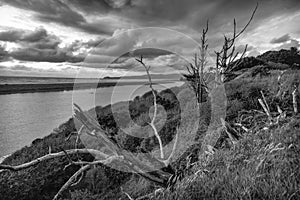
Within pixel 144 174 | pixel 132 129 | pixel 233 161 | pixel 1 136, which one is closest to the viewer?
pixel 233 161

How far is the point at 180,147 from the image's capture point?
768 centimetres

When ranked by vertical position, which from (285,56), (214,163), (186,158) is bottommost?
Answer: (186,158)

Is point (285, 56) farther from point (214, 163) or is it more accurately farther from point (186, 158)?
point (214, 163)

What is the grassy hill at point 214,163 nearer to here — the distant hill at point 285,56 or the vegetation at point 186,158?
the vegetation at point 186,158

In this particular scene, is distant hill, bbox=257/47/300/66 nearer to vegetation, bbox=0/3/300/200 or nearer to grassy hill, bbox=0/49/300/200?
vegetation, bbox=0/3/300/200

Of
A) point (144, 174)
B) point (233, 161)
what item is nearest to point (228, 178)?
point (233, 161)

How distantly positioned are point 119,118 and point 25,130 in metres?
9.04

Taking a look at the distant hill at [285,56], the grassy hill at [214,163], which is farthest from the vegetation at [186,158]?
the distant hill at [285,56]

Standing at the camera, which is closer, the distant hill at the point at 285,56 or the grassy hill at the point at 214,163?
the grassy hill at the point at 214,163

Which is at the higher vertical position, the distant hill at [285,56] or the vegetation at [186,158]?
the distant hill at [285,56]

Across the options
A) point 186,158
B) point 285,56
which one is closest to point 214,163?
point 186,158

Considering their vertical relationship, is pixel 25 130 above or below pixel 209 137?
below

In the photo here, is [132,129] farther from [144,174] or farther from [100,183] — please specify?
[144,174]

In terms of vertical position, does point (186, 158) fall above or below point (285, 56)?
below
